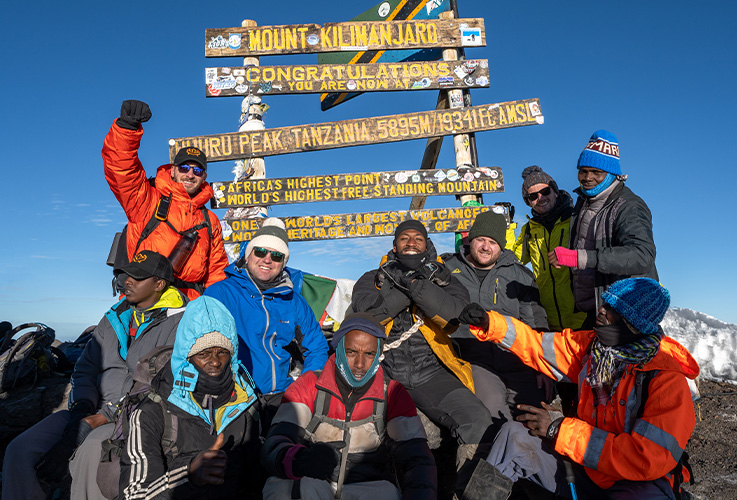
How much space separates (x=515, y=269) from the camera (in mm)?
4973

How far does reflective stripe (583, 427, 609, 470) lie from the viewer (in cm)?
305

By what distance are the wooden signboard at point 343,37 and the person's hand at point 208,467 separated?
6.07 m

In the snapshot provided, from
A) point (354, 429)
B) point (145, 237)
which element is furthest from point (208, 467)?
point (145, 237)

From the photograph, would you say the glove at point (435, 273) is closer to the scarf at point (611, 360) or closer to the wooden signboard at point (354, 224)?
the scarf at point (611, 360)

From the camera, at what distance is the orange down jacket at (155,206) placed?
445 centimetres

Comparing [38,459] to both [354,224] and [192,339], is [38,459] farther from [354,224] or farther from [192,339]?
[354,224]

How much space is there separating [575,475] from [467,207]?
15.4 ft

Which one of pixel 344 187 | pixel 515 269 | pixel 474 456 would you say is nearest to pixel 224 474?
pixel 474 456

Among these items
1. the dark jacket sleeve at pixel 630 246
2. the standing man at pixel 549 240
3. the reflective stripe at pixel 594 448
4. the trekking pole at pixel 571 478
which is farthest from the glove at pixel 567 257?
the trekking pole at pixel 571 478

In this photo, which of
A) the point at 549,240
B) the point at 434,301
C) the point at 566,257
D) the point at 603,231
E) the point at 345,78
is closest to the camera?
the point at 566,257

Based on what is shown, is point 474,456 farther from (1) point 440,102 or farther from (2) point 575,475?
(1) point 440,102

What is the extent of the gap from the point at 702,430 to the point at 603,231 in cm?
349

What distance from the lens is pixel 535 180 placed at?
543 cm

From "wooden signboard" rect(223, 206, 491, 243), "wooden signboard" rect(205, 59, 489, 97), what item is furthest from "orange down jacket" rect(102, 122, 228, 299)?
"wooden signboard" rect(205, 59, 489, 97)
